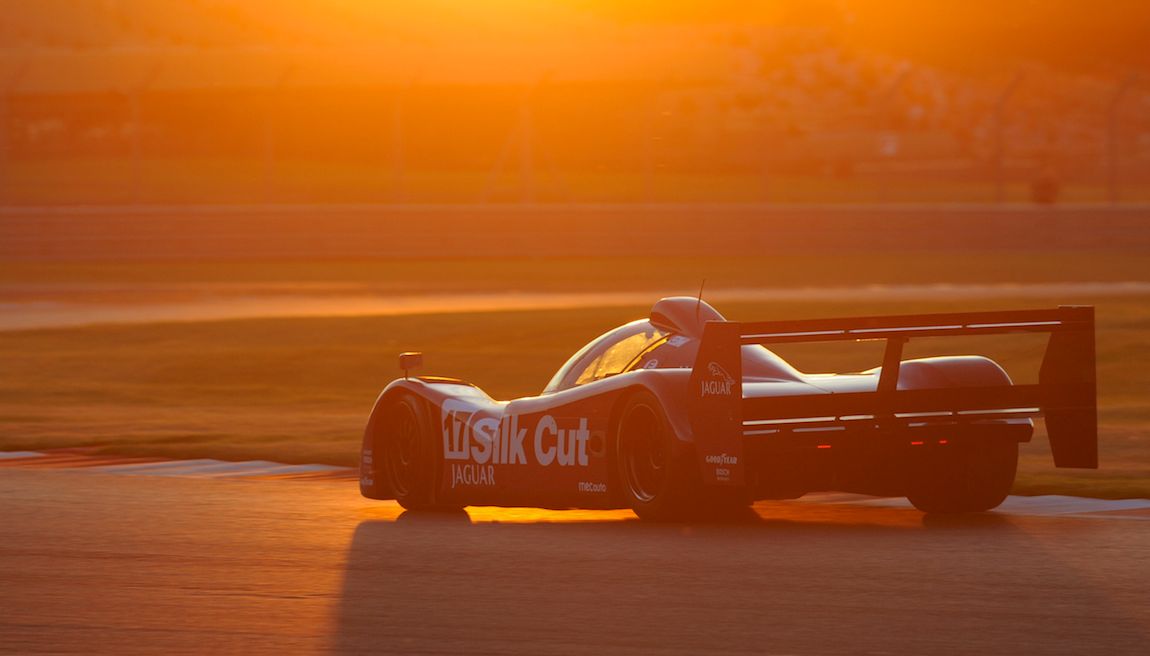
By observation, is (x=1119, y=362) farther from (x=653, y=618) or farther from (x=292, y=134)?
(x=292, y=134)

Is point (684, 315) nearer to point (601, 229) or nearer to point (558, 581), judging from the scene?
point (558, 581)

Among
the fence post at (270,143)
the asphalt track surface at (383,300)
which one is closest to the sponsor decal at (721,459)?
the asphalt track surface at (383,300)

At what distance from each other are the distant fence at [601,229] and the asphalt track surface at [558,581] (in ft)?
74.5

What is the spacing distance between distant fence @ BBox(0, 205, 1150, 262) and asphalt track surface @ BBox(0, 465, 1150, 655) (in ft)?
74.5

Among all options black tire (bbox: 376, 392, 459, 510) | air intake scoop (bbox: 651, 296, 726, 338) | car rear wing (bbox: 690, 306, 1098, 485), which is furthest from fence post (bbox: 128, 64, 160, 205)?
car rear wing (bbox: 690, 306, 1098, 485)

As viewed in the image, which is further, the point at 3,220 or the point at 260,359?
the point at 3,220

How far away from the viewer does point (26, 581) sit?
7.31 m

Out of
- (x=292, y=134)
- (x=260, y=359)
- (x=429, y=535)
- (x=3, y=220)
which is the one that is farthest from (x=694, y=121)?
(x=429, y=535)

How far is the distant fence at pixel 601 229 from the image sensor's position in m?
32.2

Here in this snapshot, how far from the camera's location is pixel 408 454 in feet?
31.8

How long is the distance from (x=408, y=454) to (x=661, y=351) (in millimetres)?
1403

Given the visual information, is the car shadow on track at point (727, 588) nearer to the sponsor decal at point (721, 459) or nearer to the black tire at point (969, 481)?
the black tire at point (969, 481)

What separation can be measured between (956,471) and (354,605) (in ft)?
10.6

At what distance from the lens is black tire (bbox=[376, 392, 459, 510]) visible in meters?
9.50
